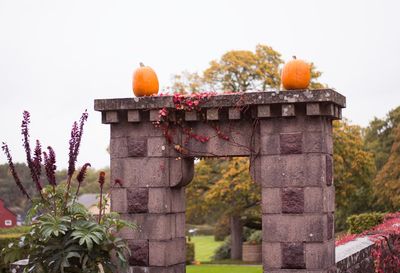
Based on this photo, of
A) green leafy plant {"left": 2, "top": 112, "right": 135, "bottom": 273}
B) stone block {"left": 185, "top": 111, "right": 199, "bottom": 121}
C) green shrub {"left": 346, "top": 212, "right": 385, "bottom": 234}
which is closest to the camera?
green leafy plant {"left": 2, "top": 112, "right": 135, "bottom": 273}

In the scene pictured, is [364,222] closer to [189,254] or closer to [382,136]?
[189,254]

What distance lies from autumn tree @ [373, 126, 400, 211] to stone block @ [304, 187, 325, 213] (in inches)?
972

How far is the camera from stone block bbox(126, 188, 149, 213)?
833cm

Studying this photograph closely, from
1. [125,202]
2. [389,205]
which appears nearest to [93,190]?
[389,205]

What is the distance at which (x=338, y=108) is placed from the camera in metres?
8.34

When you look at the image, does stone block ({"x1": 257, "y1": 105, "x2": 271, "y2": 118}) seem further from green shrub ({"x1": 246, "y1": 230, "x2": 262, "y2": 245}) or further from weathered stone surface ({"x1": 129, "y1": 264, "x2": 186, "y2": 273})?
green shrub ({"x1": 246, "y1": 230, "x2": 262, "y2": 245})

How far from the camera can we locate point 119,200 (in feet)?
27.7

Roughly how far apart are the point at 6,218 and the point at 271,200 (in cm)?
3724

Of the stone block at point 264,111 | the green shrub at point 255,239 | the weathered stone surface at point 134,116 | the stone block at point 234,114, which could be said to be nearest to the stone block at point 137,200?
the weathered stone surface at point 134,116

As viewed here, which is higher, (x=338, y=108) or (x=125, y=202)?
(x=338, y=108)

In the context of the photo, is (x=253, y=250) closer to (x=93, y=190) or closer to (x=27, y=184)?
(x=27, y=184)

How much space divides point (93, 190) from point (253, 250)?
140ft

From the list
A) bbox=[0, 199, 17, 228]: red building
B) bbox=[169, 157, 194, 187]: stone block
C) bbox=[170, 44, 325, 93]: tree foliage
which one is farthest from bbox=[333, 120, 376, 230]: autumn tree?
bbox=[0, 199, 17, 228]: red building

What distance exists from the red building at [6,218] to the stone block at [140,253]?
3434 cm
